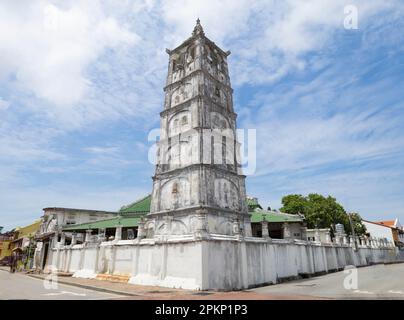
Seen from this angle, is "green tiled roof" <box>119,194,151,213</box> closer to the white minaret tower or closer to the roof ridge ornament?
the white minaret tower

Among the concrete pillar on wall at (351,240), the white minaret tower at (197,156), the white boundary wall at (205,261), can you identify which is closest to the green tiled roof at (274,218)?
the white boundary wall at (205,261)

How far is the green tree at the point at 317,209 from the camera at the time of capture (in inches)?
1571

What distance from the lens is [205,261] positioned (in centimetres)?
1452

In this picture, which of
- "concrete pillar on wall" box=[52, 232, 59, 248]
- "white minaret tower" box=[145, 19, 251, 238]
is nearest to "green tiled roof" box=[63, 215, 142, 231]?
"concrete pillar on wall" box=[52, 232, 59, 248]

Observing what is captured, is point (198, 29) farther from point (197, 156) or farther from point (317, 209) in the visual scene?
point (317, 209)

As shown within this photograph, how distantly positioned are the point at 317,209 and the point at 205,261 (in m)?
30.5

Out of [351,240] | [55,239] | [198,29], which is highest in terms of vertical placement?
[198,29]

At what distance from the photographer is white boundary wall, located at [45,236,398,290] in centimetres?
1488

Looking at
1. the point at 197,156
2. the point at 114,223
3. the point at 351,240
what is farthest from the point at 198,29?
the point at 351,240

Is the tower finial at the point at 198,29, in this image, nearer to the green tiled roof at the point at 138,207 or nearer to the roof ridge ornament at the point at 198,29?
the roof ridge ornament at the point at 198,29

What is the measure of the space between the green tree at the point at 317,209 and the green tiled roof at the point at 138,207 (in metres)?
20.7
